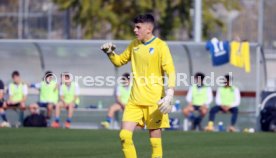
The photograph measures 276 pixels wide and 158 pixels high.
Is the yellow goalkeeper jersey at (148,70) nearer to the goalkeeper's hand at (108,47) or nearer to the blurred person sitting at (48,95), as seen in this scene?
the goalkeeper's hand at (108,47)

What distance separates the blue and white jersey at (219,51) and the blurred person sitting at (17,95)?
5580 millimetres

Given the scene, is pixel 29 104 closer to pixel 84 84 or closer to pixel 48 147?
pixel 84 84

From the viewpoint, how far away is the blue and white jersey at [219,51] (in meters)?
27.9

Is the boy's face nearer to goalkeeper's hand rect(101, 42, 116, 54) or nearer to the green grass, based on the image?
goalkeeper's hand rect(101, 42, 116, 54)

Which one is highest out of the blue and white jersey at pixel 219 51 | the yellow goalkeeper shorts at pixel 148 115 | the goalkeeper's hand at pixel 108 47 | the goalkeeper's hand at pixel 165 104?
the blue and white jersey at pixel 219 51

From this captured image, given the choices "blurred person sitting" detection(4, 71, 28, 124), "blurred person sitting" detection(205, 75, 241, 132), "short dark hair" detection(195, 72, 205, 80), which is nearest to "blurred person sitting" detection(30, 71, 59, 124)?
"blurred person sitting" detection(4, 71, 28, 124)

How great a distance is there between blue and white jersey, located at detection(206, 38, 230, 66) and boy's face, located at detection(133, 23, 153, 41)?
14703 millimetres

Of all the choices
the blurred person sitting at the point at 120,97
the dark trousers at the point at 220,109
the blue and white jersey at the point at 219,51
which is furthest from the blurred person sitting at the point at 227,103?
the blurred person sitting at the point at 120,97

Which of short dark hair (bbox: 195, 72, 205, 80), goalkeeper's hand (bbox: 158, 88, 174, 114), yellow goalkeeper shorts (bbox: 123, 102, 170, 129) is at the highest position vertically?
short dark hair (bbox: 195, 72, 205, 80)

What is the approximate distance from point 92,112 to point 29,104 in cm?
185

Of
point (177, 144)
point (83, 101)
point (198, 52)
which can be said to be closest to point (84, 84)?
point (83, 101)

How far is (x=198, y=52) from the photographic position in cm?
2867

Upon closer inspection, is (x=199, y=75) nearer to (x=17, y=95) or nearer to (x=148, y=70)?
(x=17, y=95)

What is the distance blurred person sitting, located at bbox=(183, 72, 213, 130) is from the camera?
27.1 metres
